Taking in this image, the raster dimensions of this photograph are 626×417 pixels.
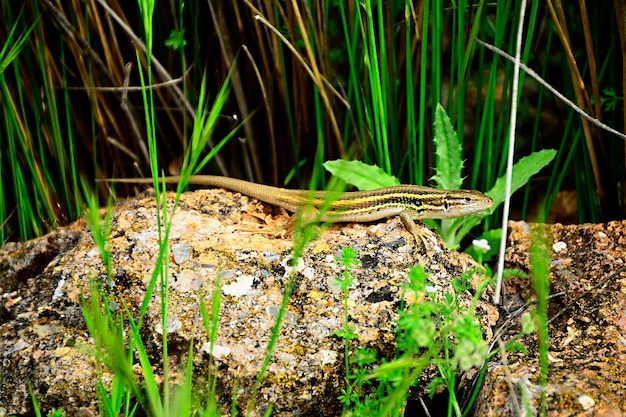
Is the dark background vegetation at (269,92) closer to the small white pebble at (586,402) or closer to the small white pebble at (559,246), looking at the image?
the small white pebble at (559,246)

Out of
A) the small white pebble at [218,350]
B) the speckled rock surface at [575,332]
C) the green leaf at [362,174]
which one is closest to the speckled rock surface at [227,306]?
the small white pebble at [218,350]

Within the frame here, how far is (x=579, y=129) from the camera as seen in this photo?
A: 3.33 meters

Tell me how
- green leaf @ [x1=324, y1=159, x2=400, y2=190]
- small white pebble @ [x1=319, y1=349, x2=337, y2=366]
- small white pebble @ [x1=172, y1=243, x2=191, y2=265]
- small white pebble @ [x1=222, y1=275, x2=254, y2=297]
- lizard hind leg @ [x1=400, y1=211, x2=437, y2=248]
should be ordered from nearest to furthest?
small white pebble @ [x1=319, y1=349, x2=337, y2=366] < small white pebble @ [x1=222, y1=275, x2=254, y2=297] < small white pebble @ [x1=172, y1=243, x2=191, y2=265] < lizard hind leg @ [x1=400, y1=211, x2=437, y2=248] < green leaf @ [x1=324, y1=159, x2=400, y2=190]

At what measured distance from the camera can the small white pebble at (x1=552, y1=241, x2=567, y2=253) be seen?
3.08 meters

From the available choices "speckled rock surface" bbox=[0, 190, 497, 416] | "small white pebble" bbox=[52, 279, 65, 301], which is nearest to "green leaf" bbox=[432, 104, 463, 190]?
"speckled rock surface" bbox=[0, 190, 497, 416]

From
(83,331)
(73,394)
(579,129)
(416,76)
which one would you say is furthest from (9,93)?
(579,129)

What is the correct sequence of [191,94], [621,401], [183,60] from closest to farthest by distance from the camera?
[621,401] < [183,60] < [191,94]

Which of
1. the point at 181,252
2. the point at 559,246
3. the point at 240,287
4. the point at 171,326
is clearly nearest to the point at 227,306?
the point at 240,287

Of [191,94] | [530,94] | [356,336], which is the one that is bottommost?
[356,336]

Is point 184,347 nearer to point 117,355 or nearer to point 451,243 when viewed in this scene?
point 117,355

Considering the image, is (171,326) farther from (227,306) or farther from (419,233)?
(419,233)

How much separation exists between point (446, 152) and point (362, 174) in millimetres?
403

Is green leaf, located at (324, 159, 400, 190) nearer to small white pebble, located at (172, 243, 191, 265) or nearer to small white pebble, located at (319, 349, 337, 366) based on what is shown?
small white pebble, located at (172, 243, 191, 265)

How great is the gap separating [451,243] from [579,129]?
0.82 m
